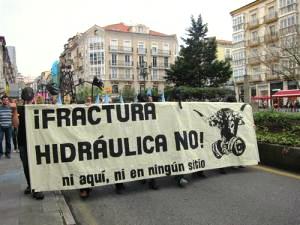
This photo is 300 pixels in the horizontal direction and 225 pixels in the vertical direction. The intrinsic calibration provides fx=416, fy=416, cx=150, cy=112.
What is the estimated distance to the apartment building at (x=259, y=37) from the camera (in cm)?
6000

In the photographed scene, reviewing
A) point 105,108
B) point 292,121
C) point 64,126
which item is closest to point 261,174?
point 292,121

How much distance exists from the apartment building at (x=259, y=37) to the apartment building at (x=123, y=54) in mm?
27946

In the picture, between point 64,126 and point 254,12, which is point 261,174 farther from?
point 254,12

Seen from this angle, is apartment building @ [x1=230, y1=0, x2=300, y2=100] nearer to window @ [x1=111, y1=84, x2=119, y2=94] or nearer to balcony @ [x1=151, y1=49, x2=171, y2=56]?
balcony @ [x1=151, y1=49, x2=171, y2=56]

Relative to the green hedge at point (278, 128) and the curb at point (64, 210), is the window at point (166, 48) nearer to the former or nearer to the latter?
the green hedge at point (278, 128)

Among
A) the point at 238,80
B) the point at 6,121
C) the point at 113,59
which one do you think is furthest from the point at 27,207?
the point at 113,59

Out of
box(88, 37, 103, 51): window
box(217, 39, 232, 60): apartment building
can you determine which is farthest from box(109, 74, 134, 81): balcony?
box(217, 39, 232, 60): apartment building

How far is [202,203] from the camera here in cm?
590

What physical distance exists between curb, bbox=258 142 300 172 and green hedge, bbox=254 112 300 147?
6.4 inches

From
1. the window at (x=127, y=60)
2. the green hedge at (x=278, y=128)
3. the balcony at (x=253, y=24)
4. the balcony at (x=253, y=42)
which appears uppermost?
the balcony at (x=253, y=24)

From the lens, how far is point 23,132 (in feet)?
20.9

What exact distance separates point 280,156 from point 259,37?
6286cm

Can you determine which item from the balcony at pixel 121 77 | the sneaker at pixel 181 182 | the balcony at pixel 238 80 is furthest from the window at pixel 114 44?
the sneaker at pixel 181 182

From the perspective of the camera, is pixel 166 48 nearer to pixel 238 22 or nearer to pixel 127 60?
pixel 127 60
